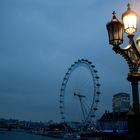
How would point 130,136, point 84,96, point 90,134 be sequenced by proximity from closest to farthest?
point 130,136 < point 84,96 < point 90,134

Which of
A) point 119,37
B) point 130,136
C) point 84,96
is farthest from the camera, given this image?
point 84,96

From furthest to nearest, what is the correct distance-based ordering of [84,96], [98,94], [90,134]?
[90,134], [84,96], [98,94]

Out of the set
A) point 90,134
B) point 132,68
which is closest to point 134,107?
point 132,68

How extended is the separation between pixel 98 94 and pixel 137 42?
5157 cm

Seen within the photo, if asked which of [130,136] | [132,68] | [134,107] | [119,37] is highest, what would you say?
[119,37]

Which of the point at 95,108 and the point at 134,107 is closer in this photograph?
the point at 134,107

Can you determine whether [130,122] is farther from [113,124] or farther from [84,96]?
[113,124]

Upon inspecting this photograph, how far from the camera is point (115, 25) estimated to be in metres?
6.16

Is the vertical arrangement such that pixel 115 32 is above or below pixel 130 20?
below

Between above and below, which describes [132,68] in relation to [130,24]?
below

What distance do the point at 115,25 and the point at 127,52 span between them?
609 mm

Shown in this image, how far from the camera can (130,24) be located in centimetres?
614

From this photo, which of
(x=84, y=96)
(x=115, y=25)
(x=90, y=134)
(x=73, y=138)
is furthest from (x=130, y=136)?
(x=73, y=138)

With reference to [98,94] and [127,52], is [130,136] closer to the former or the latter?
[127,52]
